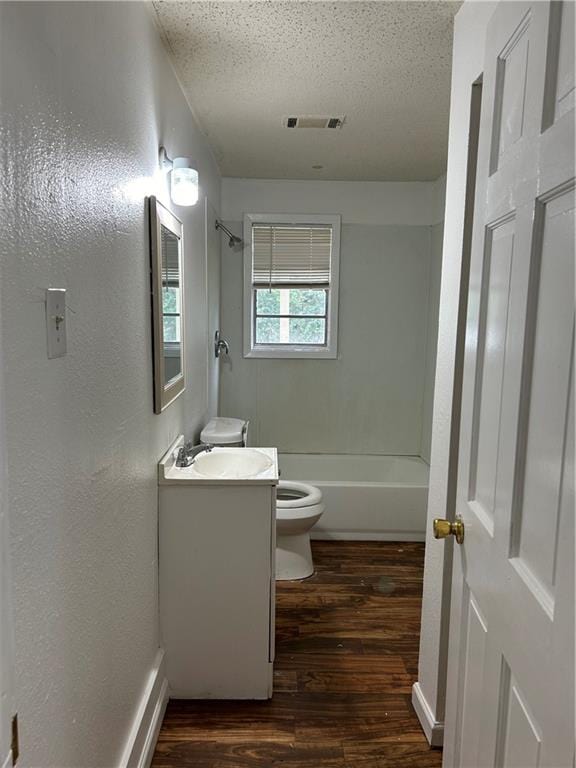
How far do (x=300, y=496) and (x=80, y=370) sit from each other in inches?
85.5

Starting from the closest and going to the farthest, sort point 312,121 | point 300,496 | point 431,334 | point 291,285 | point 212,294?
point 312,121, point 300,496, point 212,294, point 431,334, point 291,285

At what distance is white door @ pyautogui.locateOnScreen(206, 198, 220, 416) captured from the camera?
3.11m

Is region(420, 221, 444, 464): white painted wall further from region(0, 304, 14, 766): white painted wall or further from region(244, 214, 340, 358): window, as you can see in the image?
region(0, 304, 14, 766): white painted wall

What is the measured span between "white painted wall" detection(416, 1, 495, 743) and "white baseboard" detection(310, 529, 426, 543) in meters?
1.55

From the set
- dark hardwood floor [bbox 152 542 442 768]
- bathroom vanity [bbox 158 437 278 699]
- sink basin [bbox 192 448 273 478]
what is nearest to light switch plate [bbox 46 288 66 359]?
bathroom vanity [bbox 158 437 278 699]

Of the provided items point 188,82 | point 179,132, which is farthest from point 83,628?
point 188,82

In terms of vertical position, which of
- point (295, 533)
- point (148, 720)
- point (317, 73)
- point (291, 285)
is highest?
point (317, 73)

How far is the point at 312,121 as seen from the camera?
2561mm

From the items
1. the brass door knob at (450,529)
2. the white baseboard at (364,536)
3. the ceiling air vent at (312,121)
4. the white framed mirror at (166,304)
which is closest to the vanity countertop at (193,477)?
the white framed mirror at (166,304)

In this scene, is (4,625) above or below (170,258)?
below

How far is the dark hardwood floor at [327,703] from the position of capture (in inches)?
67.6

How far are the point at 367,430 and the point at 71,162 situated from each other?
324 cm

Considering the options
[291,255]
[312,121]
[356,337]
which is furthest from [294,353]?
[312,121]

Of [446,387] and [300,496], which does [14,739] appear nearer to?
[446,387]
